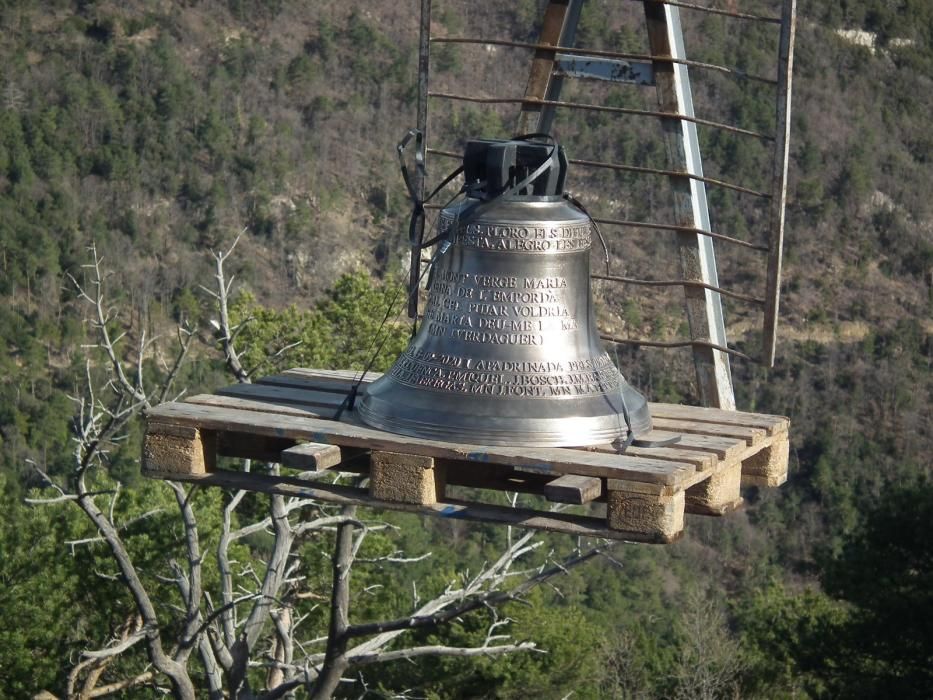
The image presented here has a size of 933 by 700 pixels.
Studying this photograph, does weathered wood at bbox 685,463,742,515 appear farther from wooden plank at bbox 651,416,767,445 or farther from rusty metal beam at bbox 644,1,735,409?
rusty metal beam at bbox 644,1,735,409

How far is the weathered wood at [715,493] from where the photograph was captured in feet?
16.2

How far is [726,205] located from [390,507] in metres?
47.2

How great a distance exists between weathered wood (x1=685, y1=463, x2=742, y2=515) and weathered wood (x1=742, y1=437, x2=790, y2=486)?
40 centimetres

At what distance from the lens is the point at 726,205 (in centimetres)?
5091

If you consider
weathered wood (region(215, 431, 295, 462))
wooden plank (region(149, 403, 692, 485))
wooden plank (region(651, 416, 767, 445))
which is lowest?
weathered wood (region(215, 431, 295, 462))

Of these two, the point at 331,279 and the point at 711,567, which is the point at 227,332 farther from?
the point at 331,279

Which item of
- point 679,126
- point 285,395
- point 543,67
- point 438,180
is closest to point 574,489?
point 285,395

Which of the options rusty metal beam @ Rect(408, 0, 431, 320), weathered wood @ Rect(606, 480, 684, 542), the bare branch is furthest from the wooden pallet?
the bare branch

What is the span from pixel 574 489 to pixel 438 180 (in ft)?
138

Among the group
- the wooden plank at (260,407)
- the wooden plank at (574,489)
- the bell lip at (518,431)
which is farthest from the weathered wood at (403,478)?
the wooden plank at (260,407)

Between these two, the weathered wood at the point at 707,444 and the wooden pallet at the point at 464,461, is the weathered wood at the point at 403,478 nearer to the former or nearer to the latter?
the wooden pallet at the point at 464,461

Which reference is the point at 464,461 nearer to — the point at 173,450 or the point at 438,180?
the point at 173,450

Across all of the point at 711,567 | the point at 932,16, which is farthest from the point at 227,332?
the point at 932,16

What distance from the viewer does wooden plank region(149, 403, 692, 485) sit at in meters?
4.45
